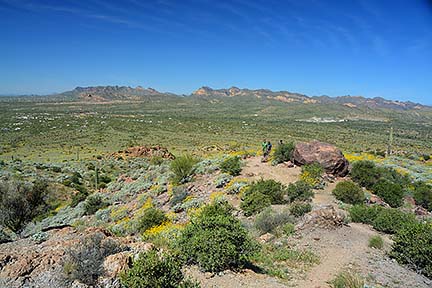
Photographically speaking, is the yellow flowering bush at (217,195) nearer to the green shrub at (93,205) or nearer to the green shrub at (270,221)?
the green shrub at (270,221)

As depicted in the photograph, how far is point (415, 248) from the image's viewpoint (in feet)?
32.1

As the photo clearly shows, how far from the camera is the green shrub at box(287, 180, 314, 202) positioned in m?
16.5

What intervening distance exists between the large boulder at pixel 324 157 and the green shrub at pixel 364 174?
0.65 m

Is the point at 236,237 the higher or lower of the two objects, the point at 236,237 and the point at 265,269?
the higher

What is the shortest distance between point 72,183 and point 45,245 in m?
24.8

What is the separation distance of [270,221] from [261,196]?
3.00 metres

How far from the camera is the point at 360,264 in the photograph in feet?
31.9

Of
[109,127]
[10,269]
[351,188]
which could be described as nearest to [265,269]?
[10,269]

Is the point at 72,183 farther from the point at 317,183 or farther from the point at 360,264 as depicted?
the point at 360,264

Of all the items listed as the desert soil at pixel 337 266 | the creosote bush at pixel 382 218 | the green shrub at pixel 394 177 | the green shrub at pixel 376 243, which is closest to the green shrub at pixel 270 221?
the desert soil at pixel 337 266

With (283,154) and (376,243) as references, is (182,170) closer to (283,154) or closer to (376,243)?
(283,154)

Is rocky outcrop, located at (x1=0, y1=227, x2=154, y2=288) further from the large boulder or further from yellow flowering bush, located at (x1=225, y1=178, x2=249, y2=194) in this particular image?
the large boulder

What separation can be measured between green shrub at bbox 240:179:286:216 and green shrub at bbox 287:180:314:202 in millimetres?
461

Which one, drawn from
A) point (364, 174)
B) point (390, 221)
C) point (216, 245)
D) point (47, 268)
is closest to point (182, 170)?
point (364, 174)
